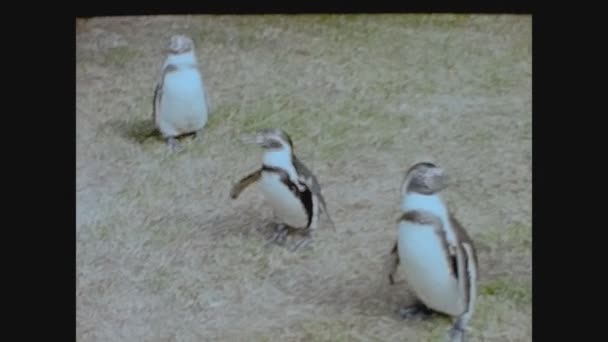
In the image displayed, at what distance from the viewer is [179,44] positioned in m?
2.55

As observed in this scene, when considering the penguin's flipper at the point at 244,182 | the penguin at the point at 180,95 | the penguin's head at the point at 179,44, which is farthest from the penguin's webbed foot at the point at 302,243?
the penguin's head at the point at 179,44

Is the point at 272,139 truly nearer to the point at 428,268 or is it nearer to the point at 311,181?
the point at 311,181

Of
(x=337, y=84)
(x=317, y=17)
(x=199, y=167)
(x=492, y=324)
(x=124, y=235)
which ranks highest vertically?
(x=317, y=17)

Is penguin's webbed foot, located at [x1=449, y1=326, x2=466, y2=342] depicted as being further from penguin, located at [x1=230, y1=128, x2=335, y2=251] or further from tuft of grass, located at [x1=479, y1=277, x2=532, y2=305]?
penguin, located at [x1=230, y1=128, x2=335, y2=251]

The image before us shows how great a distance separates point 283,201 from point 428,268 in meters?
0.36

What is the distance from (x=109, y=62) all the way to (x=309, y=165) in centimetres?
53

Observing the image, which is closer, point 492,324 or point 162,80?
point 492,324

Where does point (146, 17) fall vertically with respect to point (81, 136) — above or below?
above

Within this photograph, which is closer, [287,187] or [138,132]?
[287,187]

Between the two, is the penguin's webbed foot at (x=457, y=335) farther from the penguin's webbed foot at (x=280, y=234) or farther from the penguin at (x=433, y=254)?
the penguin's webbed foot at (x=280, y=234)

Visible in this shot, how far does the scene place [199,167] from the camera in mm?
2535

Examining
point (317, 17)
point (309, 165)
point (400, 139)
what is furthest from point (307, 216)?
point (317, 17)

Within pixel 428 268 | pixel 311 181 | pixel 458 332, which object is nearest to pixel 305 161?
pixel 311 181

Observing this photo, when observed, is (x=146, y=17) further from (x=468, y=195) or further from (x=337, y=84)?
(x=468, y=195)
